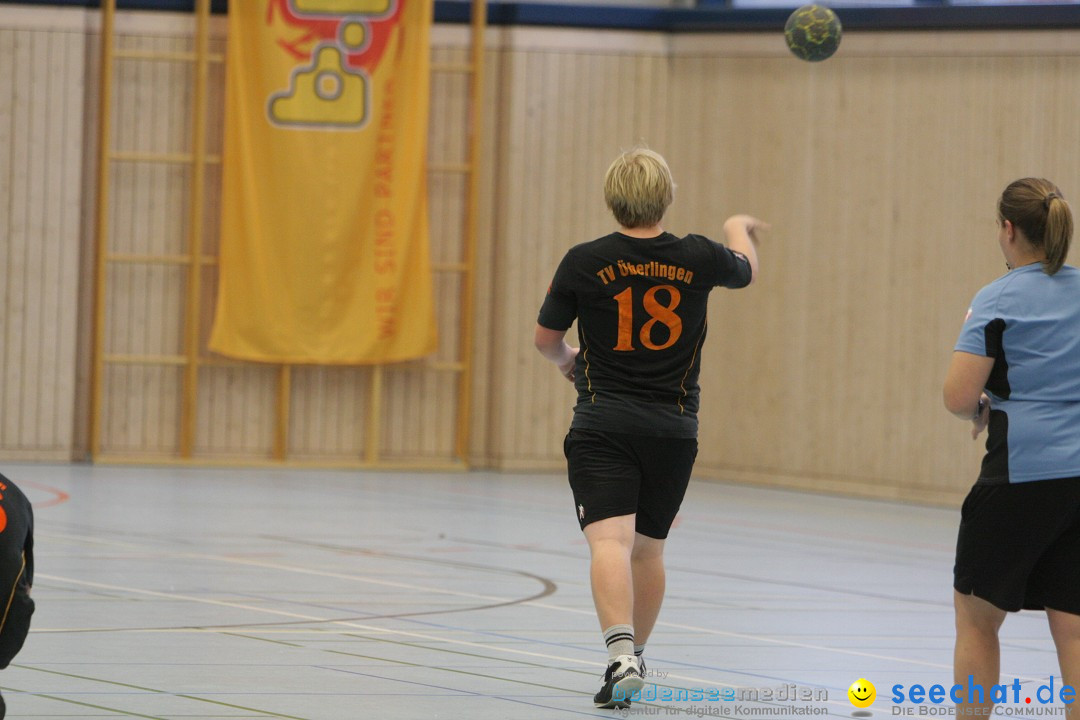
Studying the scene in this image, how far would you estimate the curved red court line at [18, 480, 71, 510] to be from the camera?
956 cm

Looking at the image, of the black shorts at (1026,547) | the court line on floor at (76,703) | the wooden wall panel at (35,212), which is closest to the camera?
the black shorts at (1026,547)

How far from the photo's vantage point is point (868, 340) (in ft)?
39.2

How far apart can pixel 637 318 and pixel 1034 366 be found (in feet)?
3.87

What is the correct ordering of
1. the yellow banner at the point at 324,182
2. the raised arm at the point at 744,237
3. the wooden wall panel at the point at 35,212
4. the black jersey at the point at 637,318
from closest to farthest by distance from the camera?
the black jersey at the point at 637,318 → the raised arm at the point at 744,237 → the wooden wall panel at the point at 35,212 → the yellow banner at the point at 324,182

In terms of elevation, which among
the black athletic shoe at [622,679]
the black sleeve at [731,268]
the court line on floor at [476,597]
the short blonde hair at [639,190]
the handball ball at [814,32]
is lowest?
the court line on floor at [476,597]

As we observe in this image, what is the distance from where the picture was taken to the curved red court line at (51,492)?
9.56 m

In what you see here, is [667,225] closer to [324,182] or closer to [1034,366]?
[324,182]

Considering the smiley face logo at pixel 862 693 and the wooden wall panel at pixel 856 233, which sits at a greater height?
the wooden wall panel at pixel 856 233

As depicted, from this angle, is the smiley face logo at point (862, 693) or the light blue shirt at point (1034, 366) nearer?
the light blue shirt at point (1034, 366)

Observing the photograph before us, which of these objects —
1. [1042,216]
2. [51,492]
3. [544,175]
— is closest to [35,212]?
[51,492]

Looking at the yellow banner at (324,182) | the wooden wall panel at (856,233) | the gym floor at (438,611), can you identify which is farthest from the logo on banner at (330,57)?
the gym floor at (438,611)

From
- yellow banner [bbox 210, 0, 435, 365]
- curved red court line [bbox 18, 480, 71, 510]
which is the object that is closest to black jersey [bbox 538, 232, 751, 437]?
curved red court line [bbox 18, 480, 71, 510]

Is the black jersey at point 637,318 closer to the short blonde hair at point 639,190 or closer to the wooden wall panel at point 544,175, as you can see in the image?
the short blonde hair at point 639,190

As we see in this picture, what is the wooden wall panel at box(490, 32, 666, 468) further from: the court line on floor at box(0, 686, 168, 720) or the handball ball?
the court line on floor at box(0, 686, 168, 720)
